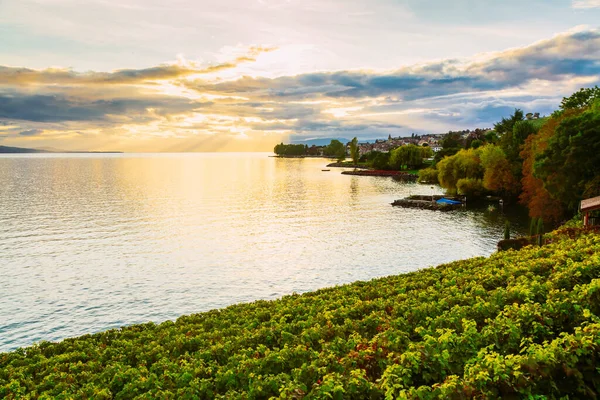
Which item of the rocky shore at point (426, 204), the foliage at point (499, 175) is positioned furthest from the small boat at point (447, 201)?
the foliage at point (499, 175)

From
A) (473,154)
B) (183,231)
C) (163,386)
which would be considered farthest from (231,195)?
(163,386)

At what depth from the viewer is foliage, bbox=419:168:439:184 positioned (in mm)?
126625

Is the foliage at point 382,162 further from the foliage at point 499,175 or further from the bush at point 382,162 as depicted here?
the foliage at point 499,175

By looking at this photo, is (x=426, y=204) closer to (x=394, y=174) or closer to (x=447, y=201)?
Answer: (x=447, y=201)

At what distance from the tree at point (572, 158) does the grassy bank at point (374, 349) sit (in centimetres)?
3164

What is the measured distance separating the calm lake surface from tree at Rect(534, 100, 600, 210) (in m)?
9.33

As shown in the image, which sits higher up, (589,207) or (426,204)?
(589,207)

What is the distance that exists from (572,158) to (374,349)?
1810 inches

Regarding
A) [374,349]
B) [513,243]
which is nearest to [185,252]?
[513,243]

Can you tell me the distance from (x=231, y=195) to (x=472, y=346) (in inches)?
3677

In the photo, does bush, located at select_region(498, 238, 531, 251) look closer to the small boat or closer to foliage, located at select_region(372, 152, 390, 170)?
the small boat

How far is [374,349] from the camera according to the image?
11.4 meters

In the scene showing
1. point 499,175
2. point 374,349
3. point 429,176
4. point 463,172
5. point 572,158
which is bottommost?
point 374,349

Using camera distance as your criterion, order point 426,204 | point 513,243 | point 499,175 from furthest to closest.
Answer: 1. point 499,175
2. point 426,204
3. point 513,243
